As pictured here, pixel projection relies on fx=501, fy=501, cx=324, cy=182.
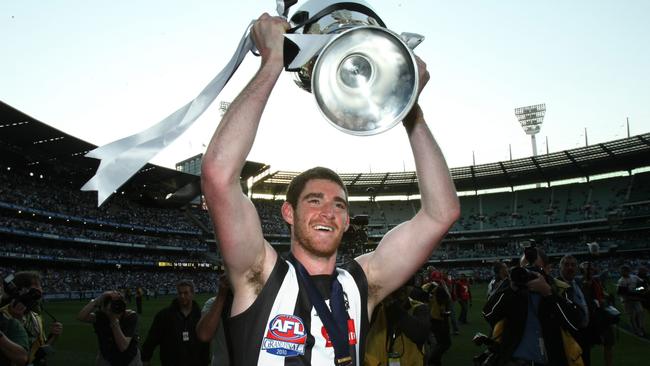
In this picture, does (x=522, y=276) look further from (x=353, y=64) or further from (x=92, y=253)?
(x=92, y=253)

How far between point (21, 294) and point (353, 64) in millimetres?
3996

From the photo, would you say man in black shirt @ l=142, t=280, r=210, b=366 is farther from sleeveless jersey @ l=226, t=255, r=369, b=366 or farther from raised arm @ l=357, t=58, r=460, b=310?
sleeveless jersey @ l=226, t=255, r=369, b=366

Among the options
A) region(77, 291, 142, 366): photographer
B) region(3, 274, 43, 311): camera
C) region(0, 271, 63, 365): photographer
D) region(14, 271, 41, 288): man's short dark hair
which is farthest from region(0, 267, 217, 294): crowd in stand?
region(3, 274, 43, 311): camera

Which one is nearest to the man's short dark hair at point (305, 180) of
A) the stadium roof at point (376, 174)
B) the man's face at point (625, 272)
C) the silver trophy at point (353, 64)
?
the silver trophy at point (353, 64)

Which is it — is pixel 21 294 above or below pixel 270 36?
below

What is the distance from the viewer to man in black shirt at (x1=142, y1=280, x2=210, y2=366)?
5836 millimetres

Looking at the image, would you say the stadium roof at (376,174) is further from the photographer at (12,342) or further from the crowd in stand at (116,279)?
the photographer at (12,342)

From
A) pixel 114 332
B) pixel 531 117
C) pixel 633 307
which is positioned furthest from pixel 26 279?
pixel 531 117

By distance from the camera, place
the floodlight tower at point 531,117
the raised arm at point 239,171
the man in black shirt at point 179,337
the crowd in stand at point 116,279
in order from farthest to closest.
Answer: the floodlight tower at point 531,117 → the crowd in stand at point 116,279 → the man in black shirt at point 179,337 → the raised arm at point 239,171

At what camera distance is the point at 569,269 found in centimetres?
612

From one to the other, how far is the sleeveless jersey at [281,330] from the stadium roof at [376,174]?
25013 millimetres

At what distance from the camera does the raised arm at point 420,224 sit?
2510 mm

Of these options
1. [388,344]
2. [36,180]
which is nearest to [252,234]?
[388,344]

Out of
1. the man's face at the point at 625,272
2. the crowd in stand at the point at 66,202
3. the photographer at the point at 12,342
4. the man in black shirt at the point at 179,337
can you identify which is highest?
the crowd in stand at the point at 66,202
